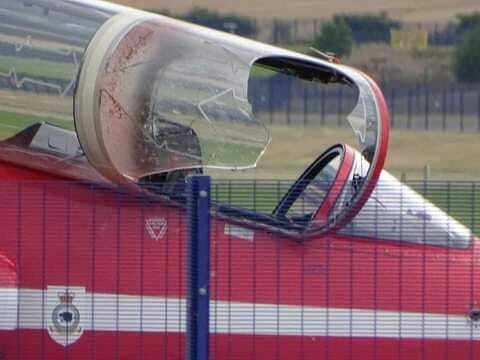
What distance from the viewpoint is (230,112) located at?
33.0 feet

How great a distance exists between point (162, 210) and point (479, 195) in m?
1.88

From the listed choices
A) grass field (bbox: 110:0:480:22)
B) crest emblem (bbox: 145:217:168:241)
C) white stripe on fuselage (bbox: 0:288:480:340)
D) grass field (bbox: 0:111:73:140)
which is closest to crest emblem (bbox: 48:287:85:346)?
white stripe on fuselage (bbox: 0:288:480:340)

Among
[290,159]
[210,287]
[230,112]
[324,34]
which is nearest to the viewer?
[210,287]

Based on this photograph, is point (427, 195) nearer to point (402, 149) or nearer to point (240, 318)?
point (240, 318)

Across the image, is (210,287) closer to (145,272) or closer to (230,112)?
(145,272)

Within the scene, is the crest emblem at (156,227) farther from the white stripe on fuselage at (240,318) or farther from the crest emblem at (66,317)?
the crest emblem at (66,317)

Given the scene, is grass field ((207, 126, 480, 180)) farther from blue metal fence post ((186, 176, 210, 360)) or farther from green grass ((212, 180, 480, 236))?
blue metal fence post ((186, 176, 210, 360))

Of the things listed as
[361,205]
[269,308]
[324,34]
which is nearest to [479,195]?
[361,205]

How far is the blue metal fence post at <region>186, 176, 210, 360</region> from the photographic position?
8.59 meters

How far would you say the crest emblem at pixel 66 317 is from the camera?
938 centimetres

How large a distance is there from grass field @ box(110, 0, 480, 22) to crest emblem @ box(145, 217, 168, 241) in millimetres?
54101

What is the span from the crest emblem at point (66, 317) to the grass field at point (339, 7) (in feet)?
178

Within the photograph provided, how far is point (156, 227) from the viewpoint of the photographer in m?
9.49

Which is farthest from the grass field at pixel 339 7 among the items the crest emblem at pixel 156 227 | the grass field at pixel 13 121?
the crest emblem at pixel 156 227
